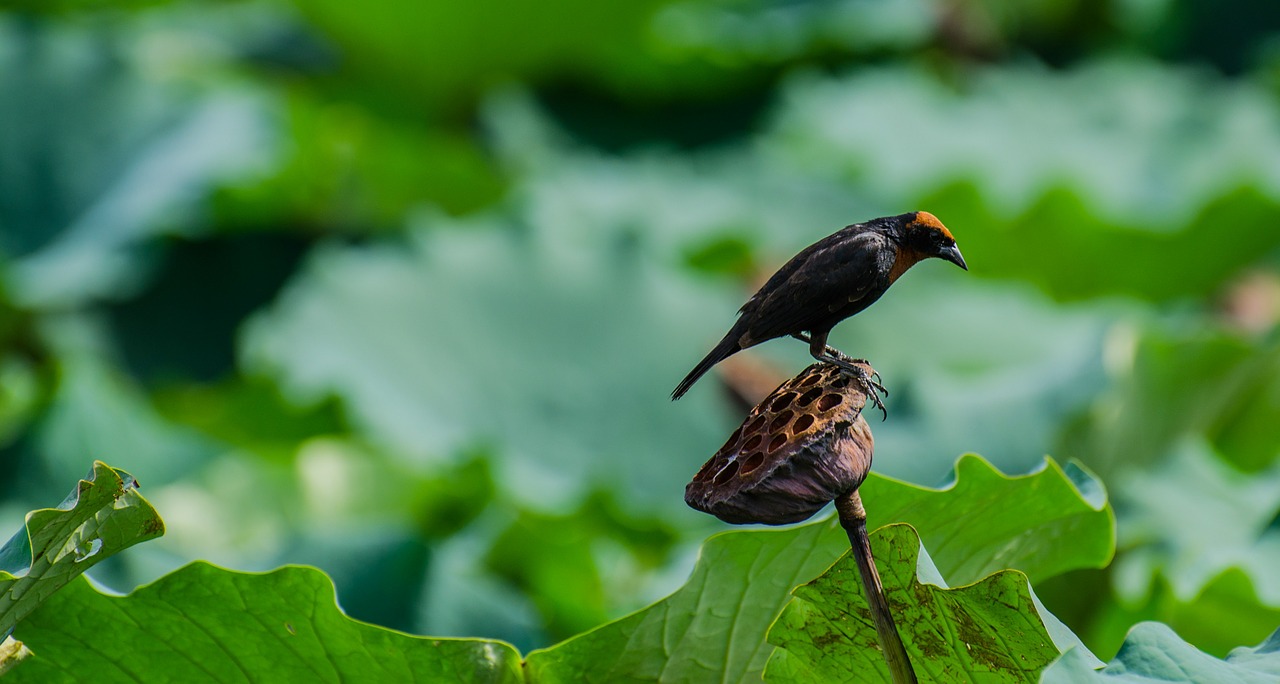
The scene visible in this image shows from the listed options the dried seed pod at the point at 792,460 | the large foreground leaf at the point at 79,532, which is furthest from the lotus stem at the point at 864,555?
the large foreground leaf at the point at 79,532

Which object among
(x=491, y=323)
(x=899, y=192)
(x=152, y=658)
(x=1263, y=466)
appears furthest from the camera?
(x=899, y=192)

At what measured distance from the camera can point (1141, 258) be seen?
226 cm

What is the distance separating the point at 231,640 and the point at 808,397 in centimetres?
32

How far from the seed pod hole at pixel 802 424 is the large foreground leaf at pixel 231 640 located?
21 cm

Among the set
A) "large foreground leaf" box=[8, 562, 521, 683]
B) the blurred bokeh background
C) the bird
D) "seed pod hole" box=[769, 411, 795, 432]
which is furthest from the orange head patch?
the blurred bokeh background

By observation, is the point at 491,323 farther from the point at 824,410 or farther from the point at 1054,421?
the point at 824,410

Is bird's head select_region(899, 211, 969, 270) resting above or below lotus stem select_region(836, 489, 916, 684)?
above

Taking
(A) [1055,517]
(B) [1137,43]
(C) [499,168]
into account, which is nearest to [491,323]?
(C) [499,168]

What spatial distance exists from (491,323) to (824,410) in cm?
149

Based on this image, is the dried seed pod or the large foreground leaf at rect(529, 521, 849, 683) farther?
the large foreground leaf at rect(529, 521, 849, 683)

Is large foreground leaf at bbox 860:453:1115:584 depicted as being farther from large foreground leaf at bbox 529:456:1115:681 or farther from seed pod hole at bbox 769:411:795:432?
seed pod hole at bbox 769:411:795:432

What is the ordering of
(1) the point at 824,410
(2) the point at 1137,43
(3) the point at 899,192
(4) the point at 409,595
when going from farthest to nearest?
(2) the point at 1137,43, (3) the point at 899,192, (4) the point at 409,595, (1) the point at 824,410

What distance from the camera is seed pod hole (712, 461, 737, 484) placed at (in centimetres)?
55

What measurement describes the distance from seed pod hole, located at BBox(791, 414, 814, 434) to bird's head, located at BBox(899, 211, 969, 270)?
0.33ft
